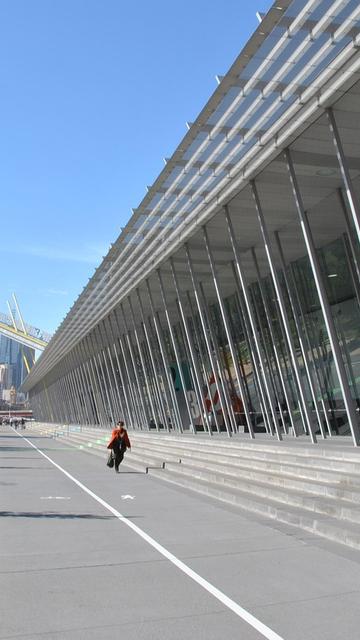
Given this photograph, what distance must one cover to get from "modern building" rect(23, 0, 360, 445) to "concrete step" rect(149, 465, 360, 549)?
8.19ft

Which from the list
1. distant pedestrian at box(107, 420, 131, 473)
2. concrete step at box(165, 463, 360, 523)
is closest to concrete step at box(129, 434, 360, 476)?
concrete step at box(165, 463, 360, 523)

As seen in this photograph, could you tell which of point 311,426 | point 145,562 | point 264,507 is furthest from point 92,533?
point 311,426

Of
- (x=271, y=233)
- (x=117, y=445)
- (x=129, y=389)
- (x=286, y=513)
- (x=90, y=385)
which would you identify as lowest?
(x=286, y=513)

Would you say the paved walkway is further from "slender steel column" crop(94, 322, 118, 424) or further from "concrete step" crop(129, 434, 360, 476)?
"slender steel column" crop(94, 322, 118, 424)

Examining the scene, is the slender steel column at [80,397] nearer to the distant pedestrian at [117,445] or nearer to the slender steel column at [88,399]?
the slender steel column at [88,399]

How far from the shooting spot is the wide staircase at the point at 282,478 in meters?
7.56

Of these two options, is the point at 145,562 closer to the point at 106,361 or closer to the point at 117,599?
the point at 117,599

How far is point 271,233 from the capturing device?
59.9 ft

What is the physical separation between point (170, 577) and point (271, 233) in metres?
14.0

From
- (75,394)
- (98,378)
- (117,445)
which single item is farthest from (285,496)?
(75,394)

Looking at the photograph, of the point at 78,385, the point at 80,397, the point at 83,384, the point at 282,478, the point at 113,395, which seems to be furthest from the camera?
the point at 80,397

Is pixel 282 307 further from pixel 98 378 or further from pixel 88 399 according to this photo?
pixel 88 399

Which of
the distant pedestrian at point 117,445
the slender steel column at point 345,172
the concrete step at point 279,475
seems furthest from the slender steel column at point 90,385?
the slender steel column at point 345,172

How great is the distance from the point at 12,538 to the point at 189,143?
8.90 m
